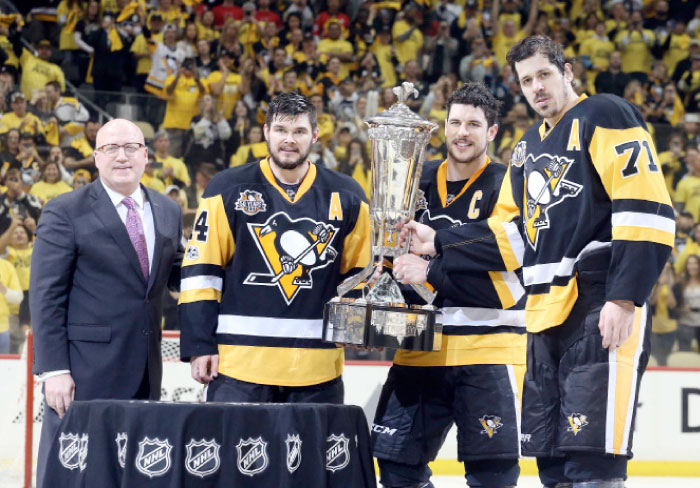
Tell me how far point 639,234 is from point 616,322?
241 millimetres

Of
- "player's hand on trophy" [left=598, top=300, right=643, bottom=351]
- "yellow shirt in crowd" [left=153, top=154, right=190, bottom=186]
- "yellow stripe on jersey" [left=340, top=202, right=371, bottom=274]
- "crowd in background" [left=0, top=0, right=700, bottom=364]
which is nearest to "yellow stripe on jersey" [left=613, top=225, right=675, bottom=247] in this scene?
"player's hand on trophy" [left=598, top=300, right=643, bottom=351]

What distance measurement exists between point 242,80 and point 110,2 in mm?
1447

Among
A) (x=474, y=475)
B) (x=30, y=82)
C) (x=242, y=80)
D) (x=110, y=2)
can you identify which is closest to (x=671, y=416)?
(x=474, y=475)

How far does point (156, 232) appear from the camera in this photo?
3.41 m

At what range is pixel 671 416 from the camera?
620cm

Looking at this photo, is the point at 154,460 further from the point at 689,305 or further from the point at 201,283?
the point at 689,305

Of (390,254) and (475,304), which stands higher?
(390,254)

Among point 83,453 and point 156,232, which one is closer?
point 83,453

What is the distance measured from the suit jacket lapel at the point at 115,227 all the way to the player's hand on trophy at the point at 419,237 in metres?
0.97

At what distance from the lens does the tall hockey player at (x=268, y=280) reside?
128 inches

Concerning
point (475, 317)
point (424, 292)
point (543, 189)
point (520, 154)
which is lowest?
point (475, 317)

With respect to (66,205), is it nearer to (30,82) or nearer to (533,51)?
(533,51)

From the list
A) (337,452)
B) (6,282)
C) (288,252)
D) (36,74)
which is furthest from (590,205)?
(36,74)

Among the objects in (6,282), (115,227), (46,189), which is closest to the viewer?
(115,227)
